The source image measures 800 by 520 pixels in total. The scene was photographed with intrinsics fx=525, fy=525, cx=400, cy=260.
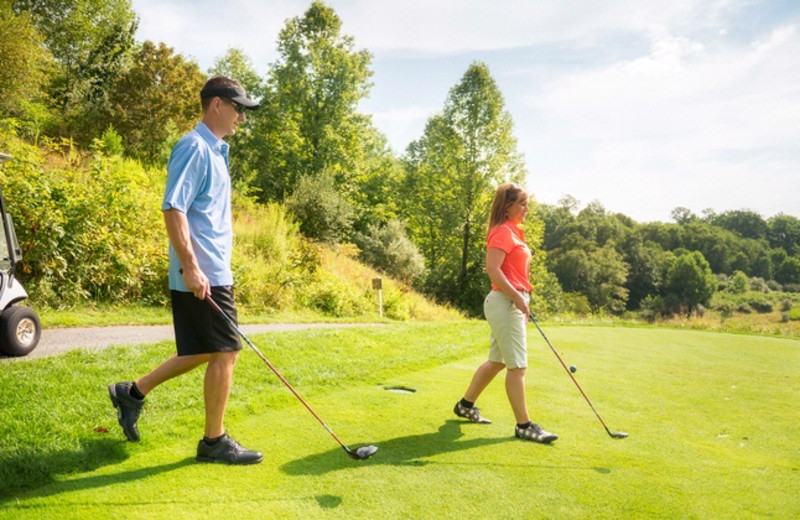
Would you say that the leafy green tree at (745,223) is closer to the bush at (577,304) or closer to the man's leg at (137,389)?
the bush at (577,304)

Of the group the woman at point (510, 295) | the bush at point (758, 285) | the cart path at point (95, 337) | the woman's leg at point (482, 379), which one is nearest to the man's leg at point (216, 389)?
the woman at point (510, 295)

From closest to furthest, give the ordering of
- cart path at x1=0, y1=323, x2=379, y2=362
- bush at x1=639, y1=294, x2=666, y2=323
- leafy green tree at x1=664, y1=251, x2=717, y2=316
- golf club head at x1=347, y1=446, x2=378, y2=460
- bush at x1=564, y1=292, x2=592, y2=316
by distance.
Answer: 1. golf club head at x1=347, y1=446, x2=378, y2=460
2. cart path at x1=0, y1=323, x2=379, y2=362
3. bush at x1=564, y1=292, x2=592, y2=316
4. bush at x1=639, y1=294, x2=666, y2=323
5. leafy green tree at x1=664, y1=251, x2=717, y2=316

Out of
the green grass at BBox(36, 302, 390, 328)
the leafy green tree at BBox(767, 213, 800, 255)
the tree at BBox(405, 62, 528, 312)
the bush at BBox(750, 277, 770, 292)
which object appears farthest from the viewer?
the leafy green tree at BBox(767, 213, 800, 255)

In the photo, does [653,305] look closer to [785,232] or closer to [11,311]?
[785,232]

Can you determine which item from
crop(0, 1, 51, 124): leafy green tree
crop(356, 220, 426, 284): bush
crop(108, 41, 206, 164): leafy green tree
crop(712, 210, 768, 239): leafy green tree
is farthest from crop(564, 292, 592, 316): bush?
crop(712, 210, 768, 239): leafy green tree

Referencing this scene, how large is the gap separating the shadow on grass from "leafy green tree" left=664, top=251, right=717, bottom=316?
249 feet

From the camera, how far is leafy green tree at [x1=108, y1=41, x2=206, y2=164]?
2055 centimetres

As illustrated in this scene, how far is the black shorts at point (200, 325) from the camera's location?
Result: 294 cm

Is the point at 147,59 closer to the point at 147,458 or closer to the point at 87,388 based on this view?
the point at 87,388

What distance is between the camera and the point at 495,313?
3.99m

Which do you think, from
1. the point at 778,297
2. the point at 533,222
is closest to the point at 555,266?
the point at 778,297

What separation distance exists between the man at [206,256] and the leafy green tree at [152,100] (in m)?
18.9

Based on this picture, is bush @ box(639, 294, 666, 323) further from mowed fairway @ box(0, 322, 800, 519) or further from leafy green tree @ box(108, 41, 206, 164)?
mowed fairway @ box(0, 322, 800, 519)

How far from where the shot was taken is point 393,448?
340 cm
